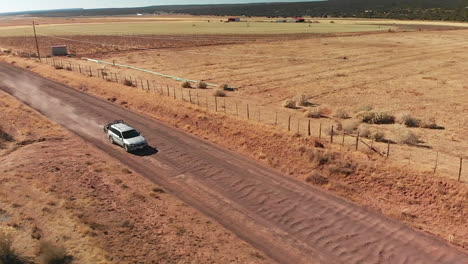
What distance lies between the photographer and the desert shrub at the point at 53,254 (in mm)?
14695

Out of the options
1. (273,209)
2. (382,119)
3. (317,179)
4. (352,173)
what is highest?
(382,119)

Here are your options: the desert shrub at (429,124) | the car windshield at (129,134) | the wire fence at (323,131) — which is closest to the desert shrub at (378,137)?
the wire fence at (323,131)

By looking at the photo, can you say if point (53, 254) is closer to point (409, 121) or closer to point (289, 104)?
point (289, 104)

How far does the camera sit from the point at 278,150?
89.2 feet

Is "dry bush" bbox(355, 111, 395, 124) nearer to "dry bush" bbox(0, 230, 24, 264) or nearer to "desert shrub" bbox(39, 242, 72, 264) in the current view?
"desert shrub" bbox(39, 242, 72, 264)

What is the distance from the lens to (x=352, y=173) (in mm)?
23219

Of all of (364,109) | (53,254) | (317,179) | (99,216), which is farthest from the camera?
(364,109)

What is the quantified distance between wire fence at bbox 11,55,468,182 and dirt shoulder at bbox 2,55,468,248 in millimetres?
1386

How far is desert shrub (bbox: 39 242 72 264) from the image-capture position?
579 inches

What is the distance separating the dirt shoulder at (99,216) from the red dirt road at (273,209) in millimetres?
1188

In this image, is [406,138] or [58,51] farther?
[58,51]

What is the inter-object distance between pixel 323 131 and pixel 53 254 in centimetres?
2237

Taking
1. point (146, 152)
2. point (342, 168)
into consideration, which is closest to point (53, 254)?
point (146, 152)

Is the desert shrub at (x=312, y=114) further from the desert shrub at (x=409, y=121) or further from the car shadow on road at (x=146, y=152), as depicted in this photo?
the car shadow on road at (x=146, y=152)
